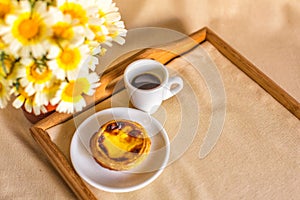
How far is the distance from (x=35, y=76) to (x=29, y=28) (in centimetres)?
6

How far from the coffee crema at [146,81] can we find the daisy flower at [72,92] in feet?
0.38

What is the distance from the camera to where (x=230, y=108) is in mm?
727

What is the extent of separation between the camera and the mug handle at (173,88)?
70 centimetres

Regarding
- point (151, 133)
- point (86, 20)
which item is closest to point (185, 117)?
point (151, 133)

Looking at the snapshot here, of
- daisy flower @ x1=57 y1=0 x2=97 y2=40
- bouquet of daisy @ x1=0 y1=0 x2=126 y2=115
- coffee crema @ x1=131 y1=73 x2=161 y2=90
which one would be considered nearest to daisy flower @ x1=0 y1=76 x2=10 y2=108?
bouquet of daisy @ x1=0 y1=0 x2=126 y2=115

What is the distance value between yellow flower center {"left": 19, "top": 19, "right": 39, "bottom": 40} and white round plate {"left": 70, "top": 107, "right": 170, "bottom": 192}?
212 millimetres

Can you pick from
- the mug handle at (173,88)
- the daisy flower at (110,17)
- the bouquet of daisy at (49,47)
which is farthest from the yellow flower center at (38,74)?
the mug handle at (173,88)

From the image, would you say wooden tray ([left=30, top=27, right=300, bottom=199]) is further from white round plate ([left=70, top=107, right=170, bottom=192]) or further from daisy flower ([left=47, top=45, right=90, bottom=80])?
daisy flower ([left=47, top=45, right=90, bottom=80])

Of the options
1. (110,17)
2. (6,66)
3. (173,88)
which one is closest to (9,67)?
(6,66)

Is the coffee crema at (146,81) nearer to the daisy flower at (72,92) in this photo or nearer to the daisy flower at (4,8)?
the daisy flower at (72,92)

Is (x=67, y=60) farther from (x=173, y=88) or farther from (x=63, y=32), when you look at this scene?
(x=173, y=88)

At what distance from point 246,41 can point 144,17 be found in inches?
8.0

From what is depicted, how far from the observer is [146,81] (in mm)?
710

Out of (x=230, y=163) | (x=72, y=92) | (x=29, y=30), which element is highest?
(x=29, y=30)
